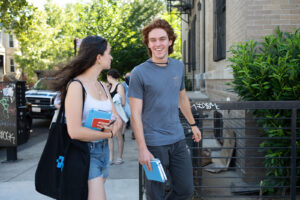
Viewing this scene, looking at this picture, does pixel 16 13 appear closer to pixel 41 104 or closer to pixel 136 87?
pixel 41 104

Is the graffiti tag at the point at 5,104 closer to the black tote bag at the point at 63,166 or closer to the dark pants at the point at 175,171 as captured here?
the black tote bag at the point at 63,166

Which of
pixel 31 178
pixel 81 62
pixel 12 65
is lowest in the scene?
pixel 31 178

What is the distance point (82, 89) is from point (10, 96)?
464cm

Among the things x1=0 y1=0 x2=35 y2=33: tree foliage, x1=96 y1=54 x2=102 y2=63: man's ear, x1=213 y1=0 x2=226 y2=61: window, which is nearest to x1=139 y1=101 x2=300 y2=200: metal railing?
x1=96 y1=54 x2=102 y2=63: man's ear

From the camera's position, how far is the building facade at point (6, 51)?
1564 inches

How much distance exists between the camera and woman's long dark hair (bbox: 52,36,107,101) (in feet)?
8.20

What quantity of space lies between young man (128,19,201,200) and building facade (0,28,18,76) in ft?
132

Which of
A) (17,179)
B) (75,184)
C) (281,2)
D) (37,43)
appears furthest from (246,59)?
(37,43)

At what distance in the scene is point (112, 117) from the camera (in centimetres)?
263

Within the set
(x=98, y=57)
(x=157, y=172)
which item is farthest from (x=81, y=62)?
(x=157, y=172)

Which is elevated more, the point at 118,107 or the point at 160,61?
the point at 160,61

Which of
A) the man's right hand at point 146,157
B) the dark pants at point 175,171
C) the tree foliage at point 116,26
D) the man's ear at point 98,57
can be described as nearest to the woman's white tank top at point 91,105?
the man's ear at point 98,57

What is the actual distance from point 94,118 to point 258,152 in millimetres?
3395

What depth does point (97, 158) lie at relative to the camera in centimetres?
252
